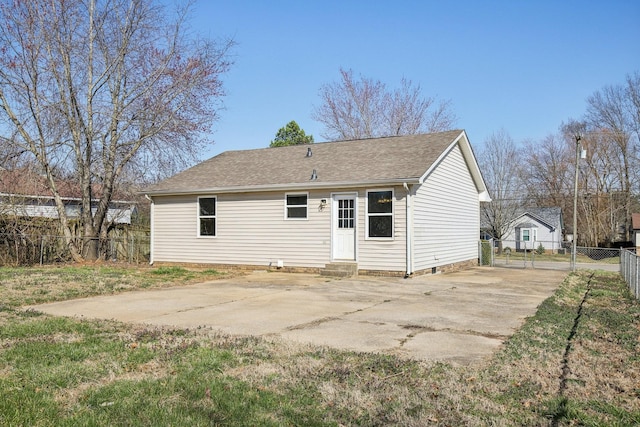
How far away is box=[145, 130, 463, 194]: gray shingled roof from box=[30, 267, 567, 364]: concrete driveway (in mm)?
3284

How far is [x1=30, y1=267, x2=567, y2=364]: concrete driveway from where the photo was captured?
6.49 m

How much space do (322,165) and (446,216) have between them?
4552 millimetres

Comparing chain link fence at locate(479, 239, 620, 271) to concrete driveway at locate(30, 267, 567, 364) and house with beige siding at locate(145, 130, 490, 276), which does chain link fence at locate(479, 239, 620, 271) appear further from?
concrete driveway at locate(30, 267, 567, 364)

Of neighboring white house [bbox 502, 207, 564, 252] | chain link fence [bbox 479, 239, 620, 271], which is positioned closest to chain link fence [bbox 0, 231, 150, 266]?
chain link fence [bbox 479, 239, 620, 271]

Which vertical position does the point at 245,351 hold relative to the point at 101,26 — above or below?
below

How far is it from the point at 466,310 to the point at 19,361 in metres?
6.70

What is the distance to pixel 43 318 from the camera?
25.4 ft

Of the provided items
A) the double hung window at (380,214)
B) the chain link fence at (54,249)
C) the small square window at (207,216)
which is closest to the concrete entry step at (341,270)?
the double hung window at (380,214)

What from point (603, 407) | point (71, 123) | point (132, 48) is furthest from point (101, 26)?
point (603, 407)

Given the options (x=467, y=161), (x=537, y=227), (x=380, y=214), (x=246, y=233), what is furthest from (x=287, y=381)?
(x=537, y=227)

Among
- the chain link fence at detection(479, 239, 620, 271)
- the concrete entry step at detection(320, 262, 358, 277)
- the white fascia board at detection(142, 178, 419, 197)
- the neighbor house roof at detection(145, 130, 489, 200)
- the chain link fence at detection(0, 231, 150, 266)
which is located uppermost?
the neighbor house roof at detection(145, 130, 489, 200)

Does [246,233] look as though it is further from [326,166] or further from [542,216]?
[542,216]

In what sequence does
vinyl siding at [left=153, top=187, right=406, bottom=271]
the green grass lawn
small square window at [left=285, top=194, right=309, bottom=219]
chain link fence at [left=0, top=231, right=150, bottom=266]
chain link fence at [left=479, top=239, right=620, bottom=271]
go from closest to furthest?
1. the green grass lawn
2. vinyl siding at [left=153, top=187, right=406, bottom=271]
3. small square window at [left=285, top=194, right=309, bottom=219]
4. chain link fence at [left=0, top=231, right=150, bottom=266]
5. chain link fence at [left=479, top=239, right=620, bottom=271]

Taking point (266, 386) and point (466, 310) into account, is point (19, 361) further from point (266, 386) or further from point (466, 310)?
point (466, 310)
